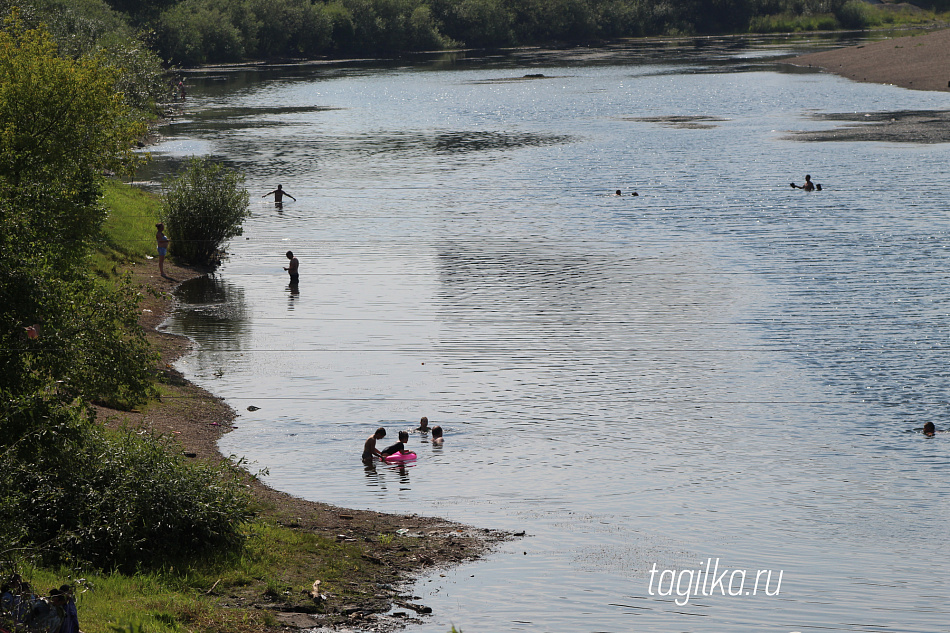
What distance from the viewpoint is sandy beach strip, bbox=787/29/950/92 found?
419 feet

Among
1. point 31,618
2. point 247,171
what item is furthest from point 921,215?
point 31,618

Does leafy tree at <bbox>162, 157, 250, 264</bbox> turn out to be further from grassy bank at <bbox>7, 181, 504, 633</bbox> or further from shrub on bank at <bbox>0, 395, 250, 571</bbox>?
shrub on bank at <bbox>0, 395, 250, 571</bbox>

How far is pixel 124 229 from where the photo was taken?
180 ft

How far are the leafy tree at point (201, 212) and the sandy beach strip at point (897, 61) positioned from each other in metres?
93.5

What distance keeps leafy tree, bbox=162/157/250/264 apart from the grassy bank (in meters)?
23.7

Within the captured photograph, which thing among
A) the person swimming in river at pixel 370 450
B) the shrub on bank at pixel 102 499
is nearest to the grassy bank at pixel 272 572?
the shrub on bank at pixel 102 499

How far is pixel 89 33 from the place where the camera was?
112812 mm

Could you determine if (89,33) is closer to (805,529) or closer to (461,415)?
(461,415)

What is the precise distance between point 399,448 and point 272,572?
8530mm

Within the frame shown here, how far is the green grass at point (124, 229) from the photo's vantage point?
4866cm

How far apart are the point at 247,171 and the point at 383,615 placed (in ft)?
217

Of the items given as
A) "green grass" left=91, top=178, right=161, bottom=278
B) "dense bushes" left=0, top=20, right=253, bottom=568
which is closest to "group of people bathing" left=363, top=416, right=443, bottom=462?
"dense bushes" left=0, top=20, right=253, bottom=568

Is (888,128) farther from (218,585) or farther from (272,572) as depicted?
(218,585)

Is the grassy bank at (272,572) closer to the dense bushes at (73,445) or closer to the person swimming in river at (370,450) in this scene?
the dense bushes at (73,445)
